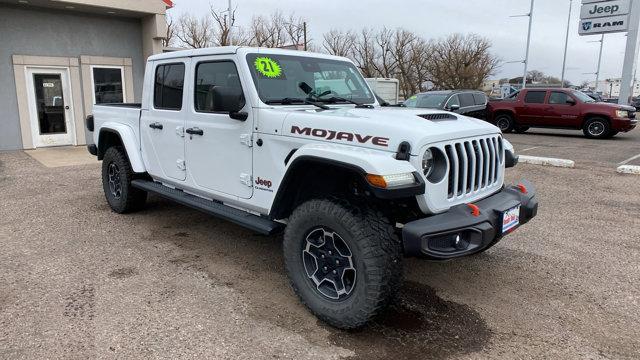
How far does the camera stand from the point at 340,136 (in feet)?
10.4

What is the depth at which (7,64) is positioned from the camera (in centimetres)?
1149

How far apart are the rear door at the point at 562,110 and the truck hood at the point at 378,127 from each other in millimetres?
13449

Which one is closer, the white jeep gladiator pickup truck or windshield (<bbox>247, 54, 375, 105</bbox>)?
the white jeep gladiator pickup truck

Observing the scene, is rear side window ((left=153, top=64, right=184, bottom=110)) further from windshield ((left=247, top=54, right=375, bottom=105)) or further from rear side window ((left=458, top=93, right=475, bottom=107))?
rear side window ((left=458, top=93, right=475, bottom=107))

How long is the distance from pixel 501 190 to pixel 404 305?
4.01 feet

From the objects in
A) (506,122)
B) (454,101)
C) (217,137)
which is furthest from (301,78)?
(506,122)

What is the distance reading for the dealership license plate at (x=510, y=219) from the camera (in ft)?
10.4

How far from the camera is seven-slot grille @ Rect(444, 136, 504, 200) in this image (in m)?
3.11

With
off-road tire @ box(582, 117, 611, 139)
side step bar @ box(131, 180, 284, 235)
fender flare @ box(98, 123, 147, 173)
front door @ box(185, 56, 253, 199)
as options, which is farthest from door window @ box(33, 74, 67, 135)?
off-road tire @ box(582, 117, 611, 139)

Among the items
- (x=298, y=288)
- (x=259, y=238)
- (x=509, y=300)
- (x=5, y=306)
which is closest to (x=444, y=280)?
(x=509, y=300)

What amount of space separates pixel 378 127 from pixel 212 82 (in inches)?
74.3

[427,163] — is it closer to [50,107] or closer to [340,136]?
[340,136]

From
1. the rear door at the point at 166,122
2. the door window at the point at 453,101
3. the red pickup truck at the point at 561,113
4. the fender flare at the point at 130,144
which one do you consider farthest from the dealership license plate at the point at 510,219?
the red pickup truck at the point at 561,113

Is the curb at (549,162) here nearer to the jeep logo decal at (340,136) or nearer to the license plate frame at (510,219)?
the license plate frame at (510,219)
